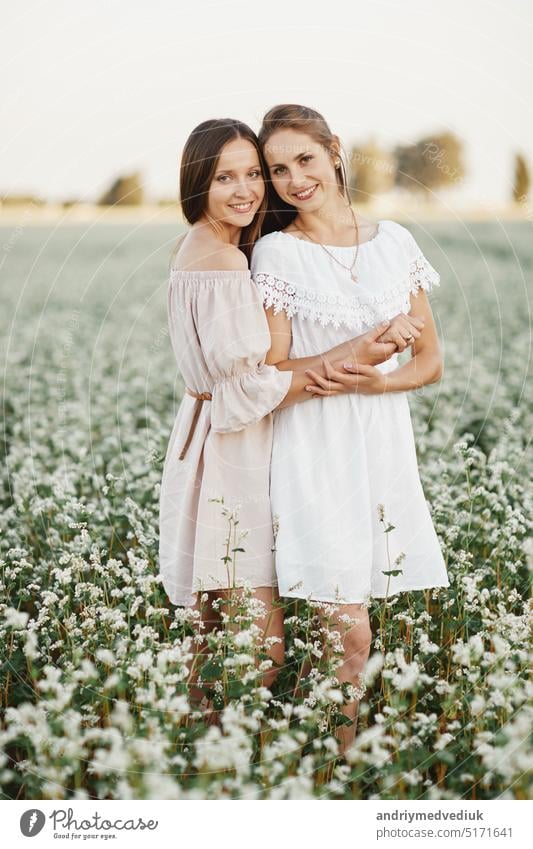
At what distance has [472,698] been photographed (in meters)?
3.68

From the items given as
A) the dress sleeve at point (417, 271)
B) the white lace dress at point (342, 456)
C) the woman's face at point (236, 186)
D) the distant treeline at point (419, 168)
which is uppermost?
the distant treeline at point (419, 168)

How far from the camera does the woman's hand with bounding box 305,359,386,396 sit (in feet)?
12.8

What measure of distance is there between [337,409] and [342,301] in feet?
1.53

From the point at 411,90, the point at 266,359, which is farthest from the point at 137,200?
the point at 266,359

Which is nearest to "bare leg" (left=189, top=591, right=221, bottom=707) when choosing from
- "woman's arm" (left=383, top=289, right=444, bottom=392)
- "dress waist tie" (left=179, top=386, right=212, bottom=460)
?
"dress waist tie" (left=179, top=386, right=212, bottom=460)

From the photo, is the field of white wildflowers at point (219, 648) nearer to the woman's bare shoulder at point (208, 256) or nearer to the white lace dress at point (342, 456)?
the white lace dress at point (342, 456)

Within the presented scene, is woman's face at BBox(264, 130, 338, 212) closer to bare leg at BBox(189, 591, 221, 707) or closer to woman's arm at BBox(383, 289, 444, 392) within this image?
woman's arm at BBox(383, 289, 444, 392)

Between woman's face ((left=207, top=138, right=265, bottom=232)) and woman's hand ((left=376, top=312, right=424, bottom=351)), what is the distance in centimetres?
76

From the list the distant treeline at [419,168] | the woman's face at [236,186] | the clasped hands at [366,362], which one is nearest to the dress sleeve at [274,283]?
the woman's face at [236,186]

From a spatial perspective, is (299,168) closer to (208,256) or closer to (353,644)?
(208,256)

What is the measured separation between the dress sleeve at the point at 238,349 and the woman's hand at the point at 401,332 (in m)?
0.46

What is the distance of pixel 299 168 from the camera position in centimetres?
397

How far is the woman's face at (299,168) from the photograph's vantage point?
12.9ft

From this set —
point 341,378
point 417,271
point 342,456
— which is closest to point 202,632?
point 342,456
